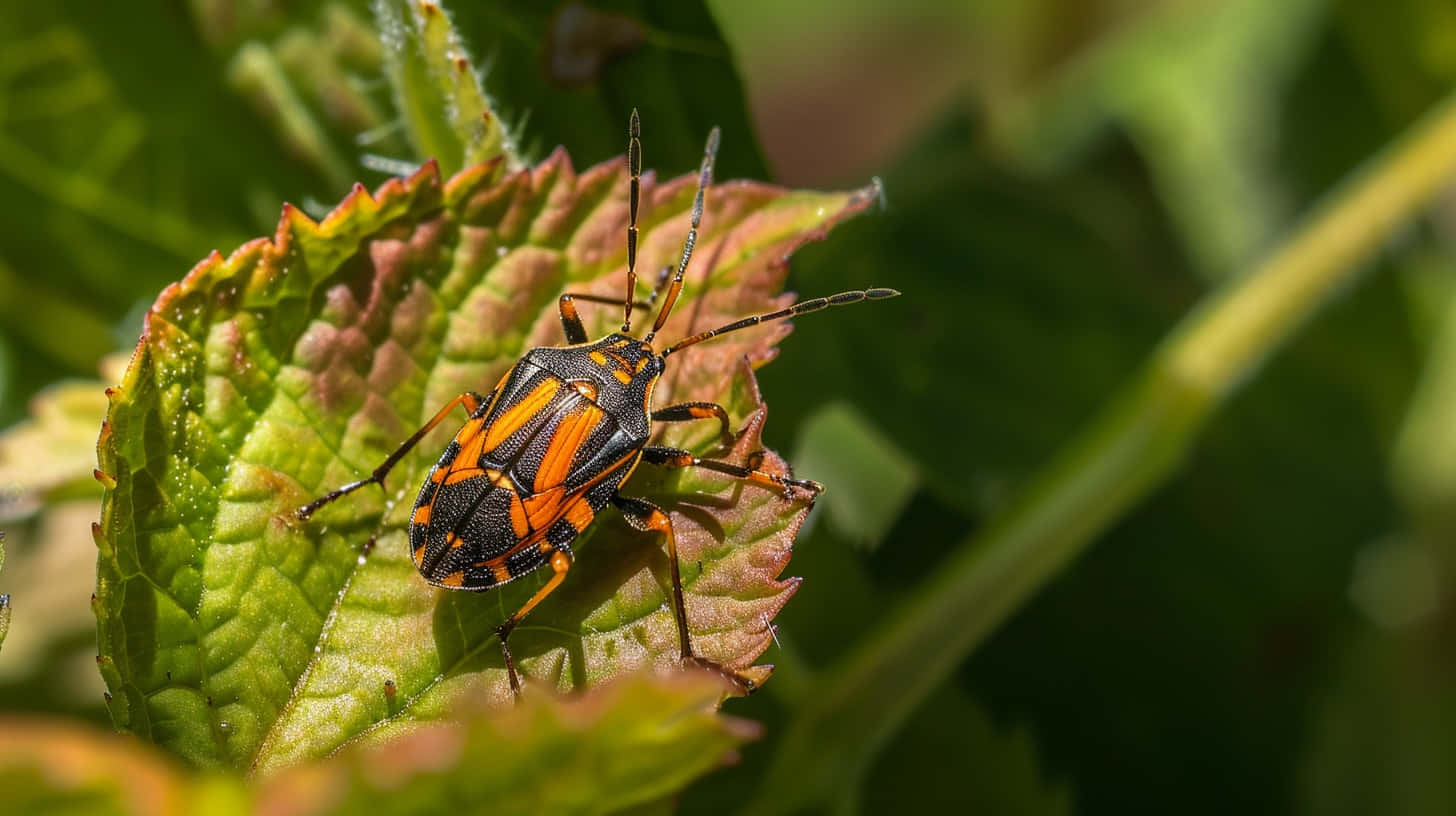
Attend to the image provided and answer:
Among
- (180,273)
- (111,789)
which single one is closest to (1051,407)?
(180,273)

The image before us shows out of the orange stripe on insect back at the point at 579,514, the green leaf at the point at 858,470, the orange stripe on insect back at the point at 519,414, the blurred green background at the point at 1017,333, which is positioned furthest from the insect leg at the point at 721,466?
the green leaf at the point at 858,470

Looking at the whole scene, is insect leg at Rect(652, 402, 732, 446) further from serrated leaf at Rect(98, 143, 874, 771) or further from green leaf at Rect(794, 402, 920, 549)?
green leaf at Rect(794, 402, 920, 549)

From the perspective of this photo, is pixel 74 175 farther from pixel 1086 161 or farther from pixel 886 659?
pixel 1086 161

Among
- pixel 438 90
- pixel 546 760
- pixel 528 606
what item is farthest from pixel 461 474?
pixel 546 760

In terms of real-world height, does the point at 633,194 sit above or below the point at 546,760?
above

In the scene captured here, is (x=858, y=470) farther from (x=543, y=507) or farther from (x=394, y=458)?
(x=394, y=458)

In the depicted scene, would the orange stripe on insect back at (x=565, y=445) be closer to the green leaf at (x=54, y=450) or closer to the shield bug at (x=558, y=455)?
the shield bug at (x=558, y=455)

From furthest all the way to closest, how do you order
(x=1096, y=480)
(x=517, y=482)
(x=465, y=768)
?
1. (x=1096, y=480)
2. (x=517, y=482)
3. (x=465, y=768)
